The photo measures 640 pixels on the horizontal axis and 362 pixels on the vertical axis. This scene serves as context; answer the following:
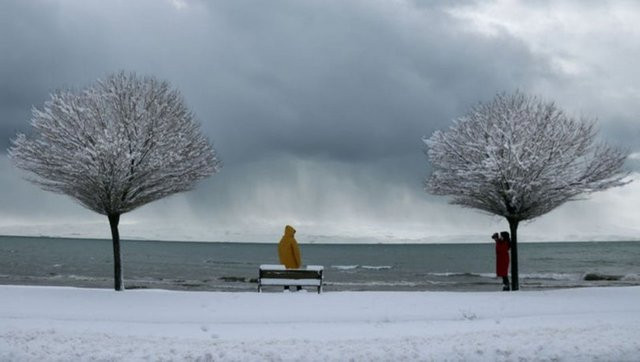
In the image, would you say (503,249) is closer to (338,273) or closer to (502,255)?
(502,255)

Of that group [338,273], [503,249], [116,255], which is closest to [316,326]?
[116,255]

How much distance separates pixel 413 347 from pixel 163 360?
13.4 ft

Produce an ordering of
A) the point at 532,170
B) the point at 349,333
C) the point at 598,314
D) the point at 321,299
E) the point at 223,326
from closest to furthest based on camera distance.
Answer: the point at 349,333, the point at 223,326, the point at 598,314, the point at 321,299, the point at 532,170

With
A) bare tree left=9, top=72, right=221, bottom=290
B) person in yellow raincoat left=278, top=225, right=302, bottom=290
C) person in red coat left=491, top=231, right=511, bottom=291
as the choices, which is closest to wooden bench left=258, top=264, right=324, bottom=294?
person in yellow raincoat left=278, top=225, right=302, bottom=290

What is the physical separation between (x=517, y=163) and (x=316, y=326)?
9.95 meters

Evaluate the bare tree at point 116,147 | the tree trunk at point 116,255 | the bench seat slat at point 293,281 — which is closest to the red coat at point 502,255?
the bench seat slat at point 293,281

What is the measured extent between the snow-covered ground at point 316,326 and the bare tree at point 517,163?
10.6 feet

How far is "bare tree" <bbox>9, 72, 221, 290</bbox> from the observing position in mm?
19266

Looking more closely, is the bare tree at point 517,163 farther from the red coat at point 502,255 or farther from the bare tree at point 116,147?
the bare tree at point 116,147

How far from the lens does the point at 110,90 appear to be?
20609mm

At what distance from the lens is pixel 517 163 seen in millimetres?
20156

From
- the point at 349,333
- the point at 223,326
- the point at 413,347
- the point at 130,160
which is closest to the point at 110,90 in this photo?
the point at 130,160

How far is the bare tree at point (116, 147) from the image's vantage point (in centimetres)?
1927

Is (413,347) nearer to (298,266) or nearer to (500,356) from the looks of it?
(500,356)
